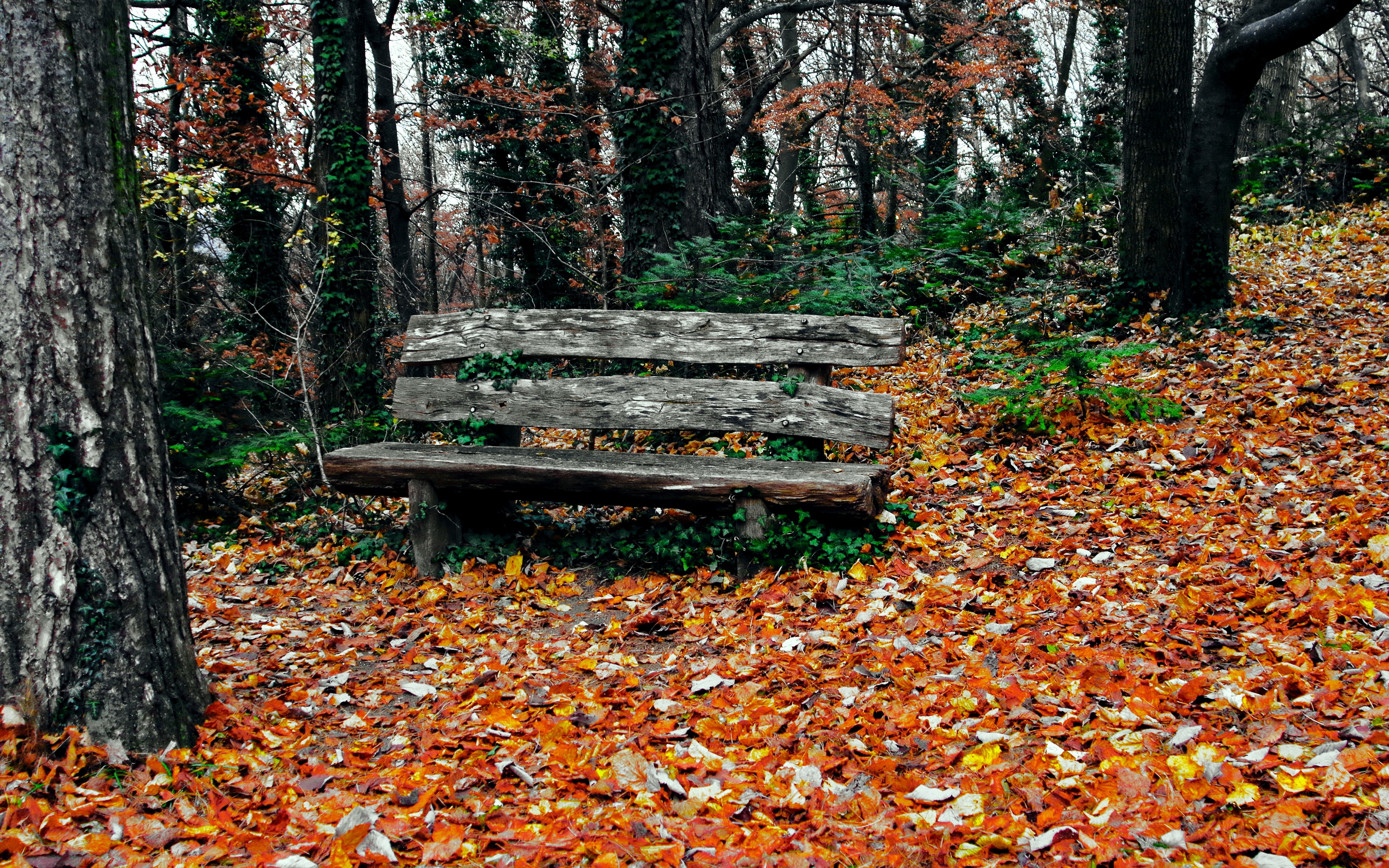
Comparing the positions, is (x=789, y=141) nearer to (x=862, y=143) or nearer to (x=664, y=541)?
(x=862, y=143)

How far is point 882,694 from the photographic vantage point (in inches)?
126

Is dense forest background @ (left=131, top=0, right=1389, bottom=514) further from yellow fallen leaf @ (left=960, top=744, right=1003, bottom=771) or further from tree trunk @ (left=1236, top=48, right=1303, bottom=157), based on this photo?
yellow fallen leaf @ (left=960, top=744, right=1003, bottom=771)

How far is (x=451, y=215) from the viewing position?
71.6 ft

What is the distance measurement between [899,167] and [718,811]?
14.4m

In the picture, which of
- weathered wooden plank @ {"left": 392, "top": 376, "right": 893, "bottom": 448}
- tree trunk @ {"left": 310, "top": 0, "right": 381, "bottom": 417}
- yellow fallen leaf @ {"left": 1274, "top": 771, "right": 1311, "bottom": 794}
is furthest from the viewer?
tree trunk @ {"left": 310, "top": 0, "right": 381, "bottom": 417}

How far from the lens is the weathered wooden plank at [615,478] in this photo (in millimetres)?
4344

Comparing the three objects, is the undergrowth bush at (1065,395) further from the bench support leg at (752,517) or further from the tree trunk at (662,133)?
the tree trunk at (662,133)

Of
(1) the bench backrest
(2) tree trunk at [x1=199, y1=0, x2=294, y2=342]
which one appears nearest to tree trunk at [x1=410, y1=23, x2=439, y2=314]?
(2) tree trunk at [x1=199, y1=0, x2=294, y2=342]

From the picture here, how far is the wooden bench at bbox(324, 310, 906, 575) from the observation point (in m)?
4.48

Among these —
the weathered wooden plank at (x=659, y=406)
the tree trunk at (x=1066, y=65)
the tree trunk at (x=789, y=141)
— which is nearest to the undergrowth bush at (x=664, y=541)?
the weathered wooden plank at (x=659, y=406)

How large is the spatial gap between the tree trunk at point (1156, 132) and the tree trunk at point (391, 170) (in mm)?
7462

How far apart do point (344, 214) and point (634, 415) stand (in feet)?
16.4

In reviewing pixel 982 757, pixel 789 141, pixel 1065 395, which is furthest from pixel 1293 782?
pixel 789 141

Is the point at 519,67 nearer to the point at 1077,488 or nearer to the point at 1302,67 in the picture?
the point at 1077,488
